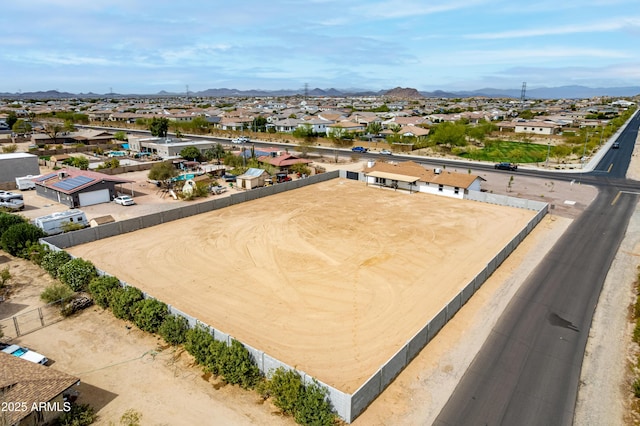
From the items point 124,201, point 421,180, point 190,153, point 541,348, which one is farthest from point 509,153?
point 124,201

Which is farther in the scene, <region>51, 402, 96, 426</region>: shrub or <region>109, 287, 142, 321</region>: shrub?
<region>109, 287, 142, 321</region>: shrub

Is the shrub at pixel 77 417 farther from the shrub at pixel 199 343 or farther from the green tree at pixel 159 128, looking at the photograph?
the green tree at pixel 159 128

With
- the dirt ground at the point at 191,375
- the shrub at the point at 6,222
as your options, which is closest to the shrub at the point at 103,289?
the dirt ground at the point at 191,375

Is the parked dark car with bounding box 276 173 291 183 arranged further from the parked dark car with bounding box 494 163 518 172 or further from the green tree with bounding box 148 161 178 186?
the parked dark car with bounding box 494 163 518 172

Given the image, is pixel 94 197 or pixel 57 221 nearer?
pixel 57 221

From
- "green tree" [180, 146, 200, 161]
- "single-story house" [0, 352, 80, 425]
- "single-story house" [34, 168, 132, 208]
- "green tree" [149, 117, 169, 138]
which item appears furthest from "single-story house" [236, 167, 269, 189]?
"green tree" [149, 117, 169, 138]

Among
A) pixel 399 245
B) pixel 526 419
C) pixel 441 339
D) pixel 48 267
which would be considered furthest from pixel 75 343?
pixel 399 245

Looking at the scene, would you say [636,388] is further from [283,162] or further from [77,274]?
[283,162]
